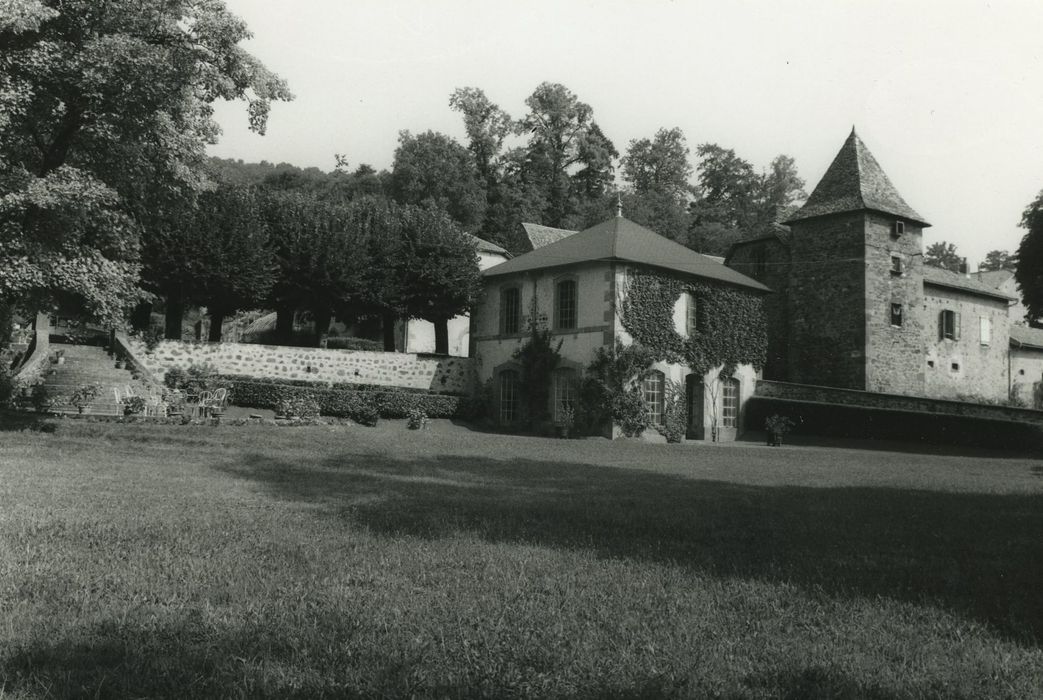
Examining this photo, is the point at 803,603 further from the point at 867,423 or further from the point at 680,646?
the point at 867,423

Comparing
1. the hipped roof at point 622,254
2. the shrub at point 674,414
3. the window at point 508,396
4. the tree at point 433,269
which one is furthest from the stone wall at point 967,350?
the tree at point 433,269

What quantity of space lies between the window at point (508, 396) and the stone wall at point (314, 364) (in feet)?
6.48

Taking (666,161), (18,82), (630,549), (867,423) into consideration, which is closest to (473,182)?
(666,161)

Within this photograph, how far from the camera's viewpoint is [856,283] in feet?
115

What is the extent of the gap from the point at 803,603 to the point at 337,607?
2.80 m

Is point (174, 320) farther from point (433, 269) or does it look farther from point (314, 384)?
point (433, 269)

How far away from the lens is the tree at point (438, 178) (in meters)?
52.3

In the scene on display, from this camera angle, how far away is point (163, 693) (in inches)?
129

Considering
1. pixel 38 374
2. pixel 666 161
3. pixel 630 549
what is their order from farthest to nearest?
pixel 666 161, pixel 38 374, pixel 630 549

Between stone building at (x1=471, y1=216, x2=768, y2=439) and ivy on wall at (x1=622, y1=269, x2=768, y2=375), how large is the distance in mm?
256

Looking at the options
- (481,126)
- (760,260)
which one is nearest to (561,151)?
(481,126)

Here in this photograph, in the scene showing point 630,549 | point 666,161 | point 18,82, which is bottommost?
point 630,549

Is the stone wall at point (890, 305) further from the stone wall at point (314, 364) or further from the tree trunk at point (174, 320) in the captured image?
the tree trunk at point (174, 320)

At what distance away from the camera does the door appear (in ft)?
96.8
